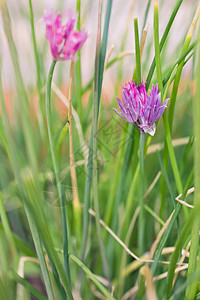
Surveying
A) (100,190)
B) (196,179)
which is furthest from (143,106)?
(100,190)

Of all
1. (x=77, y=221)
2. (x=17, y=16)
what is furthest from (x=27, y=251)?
(x=17, y=16)

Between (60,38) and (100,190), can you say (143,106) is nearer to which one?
(60,38)

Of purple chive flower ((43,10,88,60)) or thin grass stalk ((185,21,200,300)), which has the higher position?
purple chive flower ((43,10,88,60))

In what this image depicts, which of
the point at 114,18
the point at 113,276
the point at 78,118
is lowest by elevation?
the point at 113,276

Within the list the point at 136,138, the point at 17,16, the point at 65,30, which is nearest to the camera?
the point at 65,30

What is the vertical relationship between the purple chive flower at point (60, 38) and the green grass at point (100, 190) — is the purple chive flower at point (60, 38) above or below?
above

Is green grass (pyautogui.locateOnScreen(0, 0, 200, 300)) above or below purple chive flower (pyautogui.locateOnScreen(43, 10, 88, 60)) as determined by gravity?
below

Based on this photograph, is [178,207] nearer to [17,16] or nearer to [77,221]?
[77,221]

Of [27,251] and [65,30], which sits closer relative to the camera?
[65,30]
